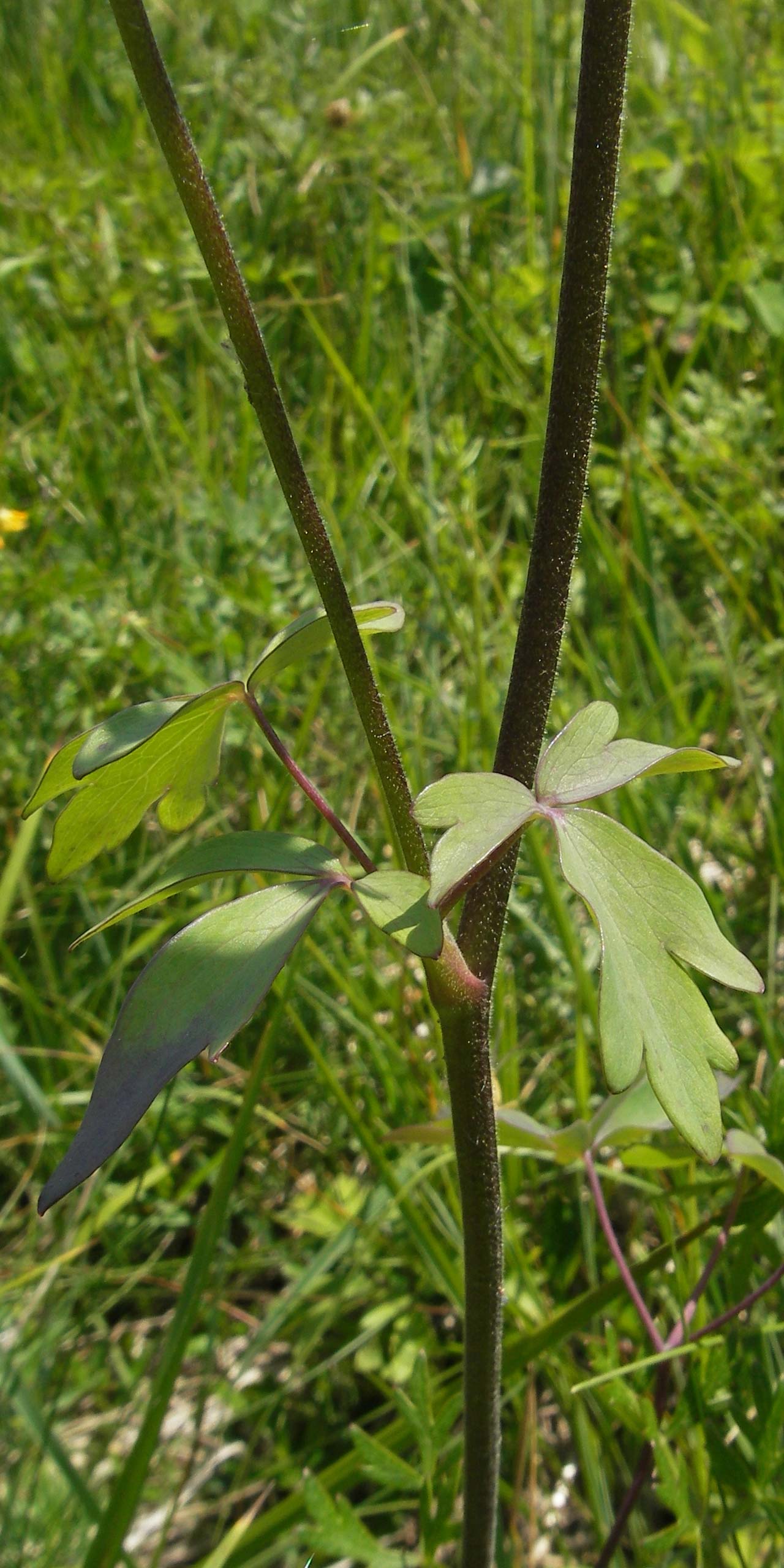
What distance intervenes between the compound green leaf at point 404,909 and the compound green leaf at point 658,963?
0.09 m

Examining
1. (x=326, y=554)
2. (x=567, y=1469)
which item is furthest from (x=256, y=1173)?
(x=326, y=554)

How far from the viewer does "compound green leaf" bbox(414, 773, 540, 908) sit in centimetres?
76

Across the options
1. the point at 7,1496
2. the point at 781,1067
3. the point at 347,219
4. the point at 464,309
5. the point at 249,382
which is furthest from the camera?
the point at 347,219

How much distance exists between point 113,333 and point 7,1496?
2449 mm

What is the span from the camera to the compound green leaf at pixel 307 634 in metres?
1.01

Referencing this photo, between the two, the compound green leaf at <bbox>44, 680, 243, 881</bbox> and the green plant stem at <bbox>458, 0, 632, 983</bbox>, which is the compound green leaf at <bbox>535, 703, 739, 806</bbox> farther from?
the compound green leaf at <bbox>44, 680, 243, 881</bbox>

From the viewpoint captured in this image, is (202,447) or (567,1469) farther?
(202,447)

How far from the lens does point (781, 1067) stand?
133 centimetres

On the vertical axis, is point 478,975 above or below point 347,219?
below

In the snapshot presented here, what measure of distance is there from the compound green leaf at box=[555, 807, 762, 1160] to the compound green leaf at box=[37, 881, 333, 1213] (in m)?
0.18

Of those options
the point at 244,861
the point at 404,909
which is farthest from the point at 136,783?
the point at 404,909

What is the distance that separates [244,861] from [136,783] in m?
0.20

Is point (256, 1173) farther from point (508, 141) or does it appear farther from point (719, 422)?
point (508, 141)

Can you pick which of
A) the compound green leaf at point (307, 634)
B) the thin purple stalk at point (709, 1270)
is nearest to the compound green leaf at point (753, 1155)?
the thin purple stalk at point (709, 1270)
